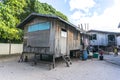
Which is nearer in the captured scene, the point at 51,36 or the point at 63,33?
the point at 51,36

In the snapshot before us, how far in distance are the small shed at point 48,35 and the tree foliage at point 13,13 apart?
1842mm

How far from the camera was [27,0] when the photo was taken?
Answer: 20016mm

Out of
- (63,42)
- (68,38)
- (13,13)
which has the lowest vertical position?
(63,42)

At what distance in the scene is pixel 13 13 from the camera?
16.5m

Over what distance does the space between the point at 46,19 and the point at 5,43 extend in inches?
305

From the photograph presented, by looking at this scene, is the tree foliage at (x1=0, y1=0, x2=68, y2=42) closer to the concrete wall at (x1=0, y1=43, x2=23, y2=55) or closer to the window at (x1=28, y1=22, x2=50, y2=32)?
the concrete wall at (x1=0, y1=43, x2=23, y2=55)

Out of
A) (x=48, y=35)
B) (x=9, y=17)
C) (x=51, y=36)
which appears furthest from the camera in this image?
(x=9, y=17)

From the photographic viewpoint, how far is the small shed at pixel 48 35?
11.2 metres

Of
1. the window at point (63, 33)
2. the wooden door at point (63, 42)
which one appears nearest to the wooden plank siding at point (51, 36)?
the window at point (63, 33)

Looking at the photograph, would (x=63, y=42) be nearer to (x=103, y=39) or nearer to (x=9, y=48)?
(x=9, y=48)

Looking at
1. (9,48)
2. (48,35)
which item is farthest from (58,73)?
(9,48)

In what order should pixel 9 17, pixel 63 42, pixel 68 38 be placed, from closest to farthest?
pixel 63 42 → pixel 68 38 → pixel 9 17

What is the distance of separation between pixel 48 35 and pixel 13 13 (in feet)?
24.1

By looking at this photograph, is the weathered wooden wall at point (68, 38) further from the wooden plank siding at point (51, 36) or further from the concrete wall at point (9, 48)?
the concrete wall at point (9, 48)
